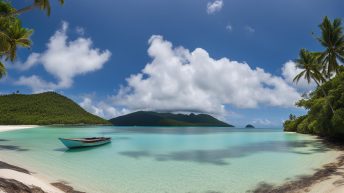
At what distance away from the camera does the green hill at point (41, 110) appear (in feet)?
251

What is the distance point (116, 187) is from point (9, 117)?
7797 cm

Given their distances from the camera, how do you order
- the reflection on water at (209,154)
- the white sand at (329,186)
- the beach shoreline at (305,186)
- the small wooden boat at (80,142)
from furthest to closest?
1. the small wooden boat at (80,142)
2. the reflection on water at (209,154)
3. the beach shoreline at (305,186)
4. the white sand at (329,186)

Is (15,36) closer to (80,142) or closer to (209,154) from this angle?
(80,142)

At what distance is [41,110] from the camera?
3462 inches

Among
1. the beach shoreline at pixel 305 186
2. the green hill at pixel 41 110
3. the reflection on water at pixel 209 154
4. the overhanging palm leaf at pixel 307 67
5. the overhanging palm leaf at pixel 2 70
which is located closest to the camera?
the beach shoreline at pixel 305 186

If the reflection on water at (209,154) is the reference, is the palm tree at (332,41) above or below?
above

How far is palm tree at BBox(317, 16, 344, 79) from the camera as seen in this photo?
2480 cm

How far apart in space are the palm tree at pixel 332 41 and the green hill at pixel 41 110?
75.5m

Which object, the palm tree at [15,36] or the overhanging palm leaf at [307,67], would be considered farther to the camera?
the overhanging palm leaf at [307,67]

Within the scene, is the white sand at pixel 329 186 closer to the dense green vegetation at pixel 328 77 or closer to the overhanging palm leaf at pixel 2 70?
the dense green vegetation at pixel 328 77

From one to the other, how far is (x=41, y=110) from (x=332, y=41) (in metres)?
87.1

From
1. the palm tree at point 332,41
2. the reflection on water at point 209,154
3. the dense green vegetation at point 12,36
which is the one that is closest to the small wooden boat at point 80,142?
the reflection on water at point 209,154

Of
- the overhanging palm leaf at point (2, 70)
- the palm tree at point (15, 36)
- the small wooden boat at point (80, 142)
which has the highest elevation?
the palm tree at point (15, 36)

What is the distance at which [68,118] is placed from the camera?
91.2 m
